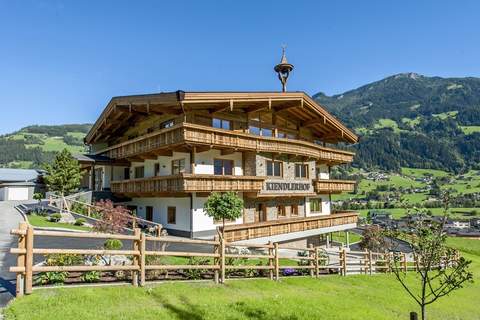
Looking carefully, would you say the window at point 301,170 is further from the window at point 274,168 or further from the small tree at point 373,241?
the small tree at point 373,241

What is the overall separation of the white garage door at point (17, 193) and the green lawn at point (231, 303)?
158 ft

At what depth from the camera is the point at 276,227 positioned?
23.1m

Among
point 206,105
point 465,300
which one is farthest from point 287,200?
point 465,300

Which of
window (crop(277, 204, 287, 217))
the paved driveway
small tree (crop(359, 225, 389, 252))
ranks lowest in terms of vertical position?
small tree (crop(359, 225, 389, 252))

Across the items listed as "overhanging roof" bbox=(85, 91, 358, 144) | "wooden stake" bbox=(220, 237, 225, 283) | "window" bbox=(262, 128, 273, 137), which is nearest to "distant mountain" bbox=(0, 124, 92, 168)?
"overhanging roof" bbox=(85, 91, 358, 144)

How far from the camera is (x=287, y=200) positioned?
29.1 m

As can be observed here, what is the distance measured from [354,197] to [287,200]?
104267mm

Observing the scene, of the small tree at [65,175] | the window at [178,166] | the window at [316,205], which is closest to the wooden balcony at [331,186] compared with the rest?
the window at [316,205]

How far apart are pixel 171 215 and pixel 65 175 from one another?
43.8 ft

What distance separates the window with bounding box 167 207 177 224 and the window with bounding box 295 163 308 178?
1118cm

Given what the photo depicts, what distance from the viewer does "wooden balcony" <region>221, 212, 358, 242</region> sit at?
20.0 meters

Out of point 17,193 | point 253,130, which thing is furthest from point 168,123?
point 17,193

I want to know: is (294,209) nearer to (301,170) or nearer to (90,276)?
(301,170)

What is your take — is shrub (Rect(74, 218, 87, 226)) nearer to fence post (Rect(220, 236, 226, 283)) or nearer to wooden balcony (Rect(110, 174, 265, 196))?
wooden balcony (Rect(110, 174, 265, 196))
